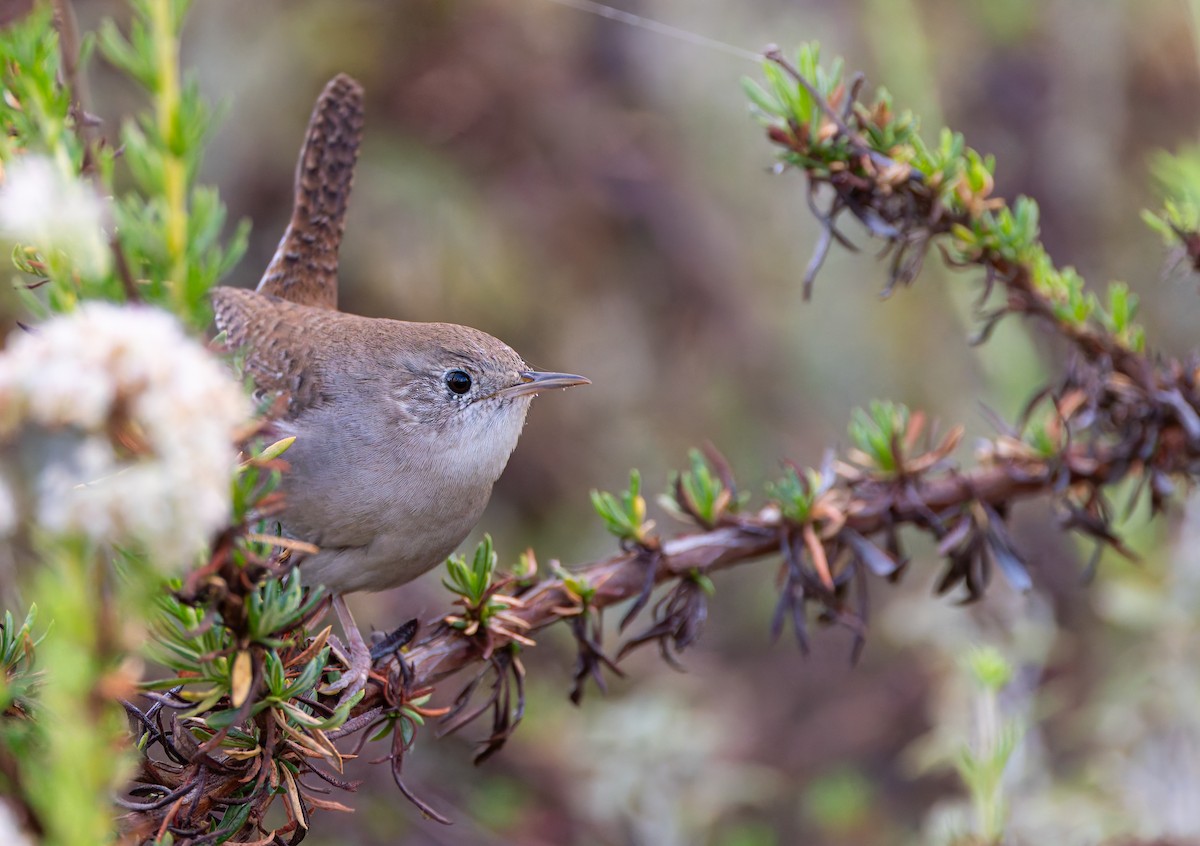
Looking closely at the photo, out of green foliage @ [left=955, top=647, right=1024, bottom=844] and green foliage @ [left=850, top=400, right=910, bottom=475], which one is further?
green foliage @ [left=955, top=647, right=1024, bottom=844]

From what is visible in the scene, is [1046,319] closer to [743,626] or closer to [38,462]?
[38,462]

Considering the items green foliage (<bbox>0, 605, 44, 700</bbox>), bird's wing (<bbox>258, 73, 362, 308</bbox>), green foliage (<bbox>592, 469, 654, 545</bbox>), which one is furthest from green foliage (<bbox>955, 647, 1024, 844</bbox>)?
bird's wing (<bbox>258, 73, 362, 308</bbox>)

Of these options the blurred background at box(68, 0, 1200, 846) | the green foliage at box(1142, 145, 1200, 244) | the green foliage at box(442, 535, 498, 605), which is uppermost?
the green foliage at box(1142, 145, 1200, 244)

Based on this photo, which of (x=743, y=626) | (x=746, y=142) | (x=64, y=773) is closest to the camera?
(x=64, y=773)

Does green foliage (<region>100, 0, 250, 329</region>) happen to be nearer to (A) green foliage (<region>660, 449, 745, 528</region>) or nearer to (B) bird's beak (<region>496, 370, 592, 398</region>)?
(A) green foliage (<region>660, 449, 745, 528</region>)

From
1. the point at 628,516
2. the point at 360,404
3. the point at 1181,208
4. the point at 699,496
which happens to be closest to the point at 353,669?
the point at 628,516

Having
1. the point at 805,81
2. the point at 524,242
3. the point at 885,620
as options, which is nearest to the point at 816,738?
the point at 885,620

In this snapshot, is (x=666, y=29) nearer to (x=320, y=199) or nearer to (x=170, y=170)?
(x=320, y=199)
